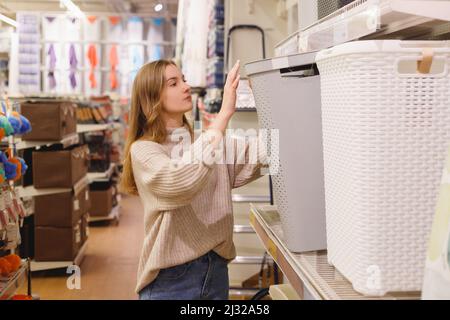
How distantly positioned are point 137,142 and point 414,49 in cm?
107

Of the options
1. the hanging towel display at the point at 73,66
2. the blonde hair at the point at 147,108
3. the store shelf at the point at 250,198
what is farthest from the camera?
the hanging towel display at the point at 73,66

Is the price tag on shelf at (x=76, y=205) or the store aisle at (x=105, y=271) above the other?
the price tag on shelf at (x=76, y=205)

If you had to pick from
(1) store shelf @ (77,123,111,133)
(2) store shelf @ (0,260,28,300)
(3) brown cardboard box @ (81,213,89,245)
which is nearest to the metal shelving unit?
(2) store shelf @ (0,260,28,300)

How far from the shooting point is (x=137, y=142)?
1.80 m

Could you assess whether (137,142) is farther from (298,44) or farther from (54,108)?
(54,108)

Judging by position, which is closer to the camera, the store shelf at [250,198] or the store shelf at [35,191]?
the store shelf at [250,198]

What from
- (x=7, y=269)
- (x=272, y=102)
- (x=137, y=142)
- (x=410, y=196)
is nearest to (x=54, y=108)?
(x=7, y=269)

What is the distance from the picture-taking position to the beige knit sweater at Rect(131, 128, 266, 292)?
1562mm

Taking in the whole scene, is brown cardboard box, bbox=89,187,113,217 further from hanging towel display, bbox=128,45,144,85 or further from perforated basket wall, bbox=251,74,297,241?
perforated basket wall, bbox=251,74,297,241

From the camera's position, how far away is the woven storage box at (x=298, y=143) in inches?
49.8

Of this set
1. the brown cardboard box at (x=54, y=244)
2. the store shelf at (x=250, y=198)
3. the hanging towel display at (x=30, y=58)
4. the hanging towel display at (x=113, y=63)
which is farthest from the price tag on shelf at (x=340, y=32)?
the hanging towel display at (x=113, y=63)

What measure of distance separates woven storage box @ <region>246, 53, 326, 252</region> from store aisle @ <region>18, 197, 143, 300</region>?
2747mm

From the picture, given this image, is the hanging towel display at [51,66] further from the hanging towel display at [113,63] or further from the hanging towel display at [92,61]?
the hanging towel display at [113,63]

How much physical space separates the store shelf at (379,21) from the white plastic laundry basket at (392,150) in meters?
0.11
